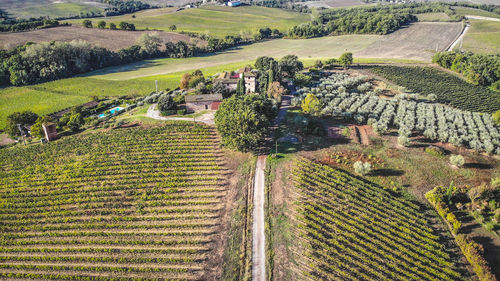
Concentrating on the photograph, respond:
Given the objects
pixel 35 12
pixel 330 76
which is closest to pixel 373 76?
pixel 330 76

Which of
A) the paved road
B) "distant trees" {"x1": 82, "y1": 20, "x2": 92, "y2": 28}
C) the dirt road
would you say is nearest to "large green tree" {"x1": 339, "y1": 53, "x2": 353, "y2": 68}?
the paved road

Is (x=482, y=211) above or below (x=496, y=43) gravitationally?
below

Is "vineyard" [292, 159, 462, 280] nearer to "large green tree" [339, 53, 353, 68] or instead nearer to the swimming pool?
the swimming pool

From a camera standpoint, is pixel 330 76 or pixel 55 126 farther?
pixel 330 76

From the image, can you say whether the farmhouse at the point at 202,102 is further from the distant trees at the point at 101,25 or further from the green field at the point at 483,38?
the green field at the point at 483,38

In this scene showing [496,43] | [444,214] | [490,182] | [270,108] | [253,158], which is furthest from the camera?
[496,43]

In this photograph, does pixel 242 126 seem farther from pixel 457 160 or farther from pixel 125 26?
pixel 125 26

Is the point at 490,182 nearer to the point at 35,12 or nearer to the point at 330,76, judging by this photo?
the point at 330,76
